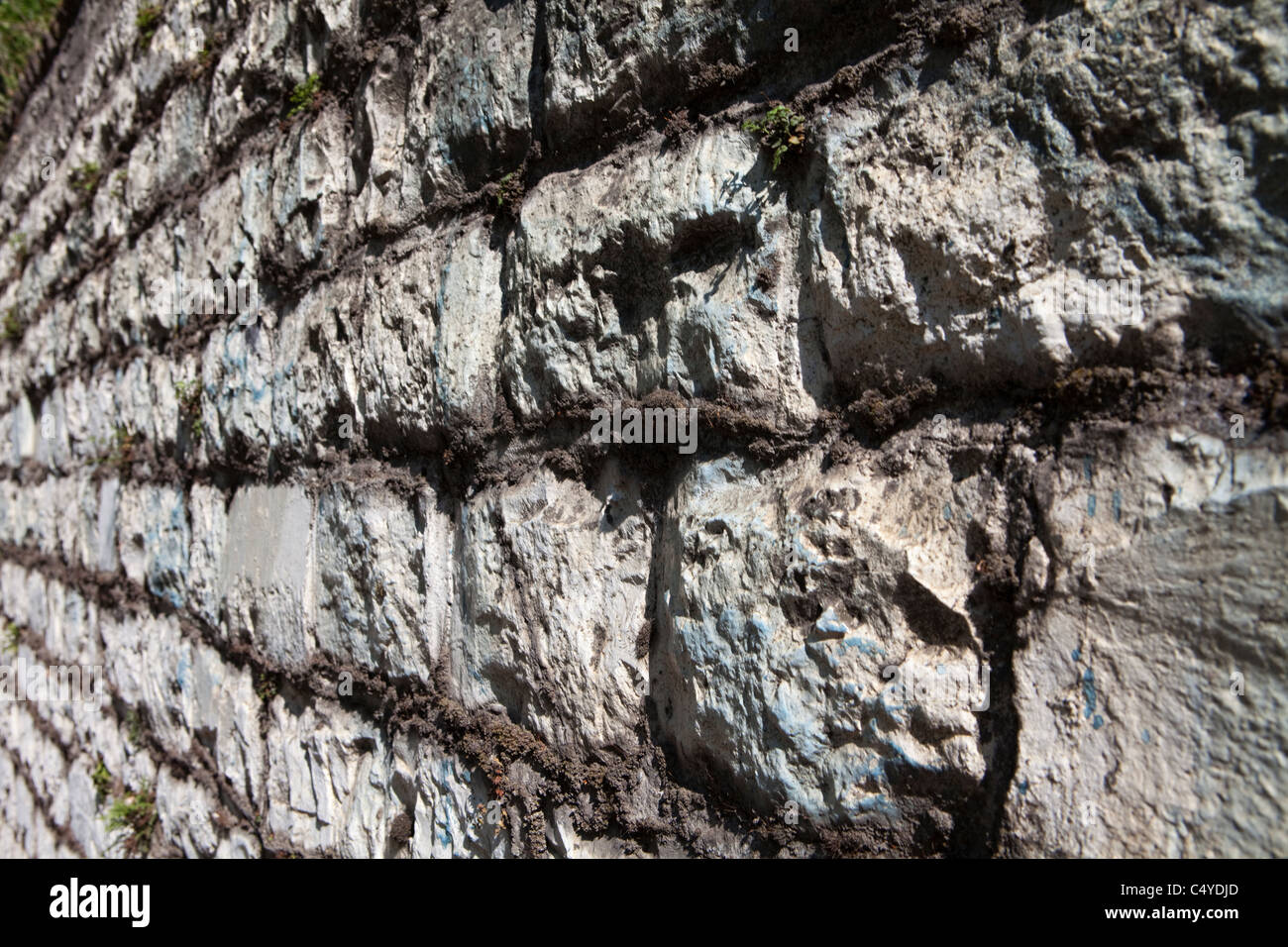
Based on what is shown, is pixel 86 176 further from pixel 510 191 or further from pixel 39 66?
pixel 510 191

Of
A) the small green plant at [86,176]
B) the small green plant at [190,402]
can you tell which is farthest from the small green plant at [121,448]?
the small green plant at [86,176]

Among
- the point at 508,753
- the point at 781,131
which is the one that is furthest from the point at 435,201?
the point at 508,753

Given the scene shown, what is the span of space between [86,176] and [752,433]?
11.9ft

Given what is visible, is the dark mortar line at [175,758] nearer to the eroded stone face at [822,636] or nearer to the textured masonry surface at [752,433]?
the textured masonry surface at [752,433]

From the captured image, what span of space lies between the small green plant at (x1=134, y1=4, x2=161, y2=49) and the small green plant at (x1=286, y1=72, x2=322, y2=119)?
1264 millimetres

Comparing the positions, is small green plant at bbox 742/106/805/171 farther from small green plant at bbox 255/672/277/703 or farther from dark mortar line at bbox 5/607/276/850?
dark mortar line at bbox 5/607/276/850

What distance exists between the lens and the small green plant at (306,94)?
2.04 meters

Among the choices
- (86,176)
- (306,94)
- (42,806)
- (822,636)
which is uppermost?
(86,176)

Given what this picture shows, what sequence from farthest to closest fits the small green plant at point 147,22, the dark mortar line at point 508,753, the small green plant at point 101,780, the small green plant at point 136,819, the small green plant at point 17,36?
the small green plant at point 17,36
the small green plant at point 101,780
the small green plant at point 147,22
the small green plant at point 136,819
the dark mortar line at point 508,753

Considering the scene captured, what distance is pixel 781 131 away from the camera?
1.13 meters

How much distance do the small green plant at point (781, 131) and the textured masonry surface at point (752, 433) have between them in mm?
18

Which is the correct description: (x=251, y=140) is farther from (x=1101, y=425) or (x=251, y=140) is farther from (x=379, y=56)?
(x=1101, y=425)

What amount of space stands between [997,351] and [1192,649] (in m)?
0.37
